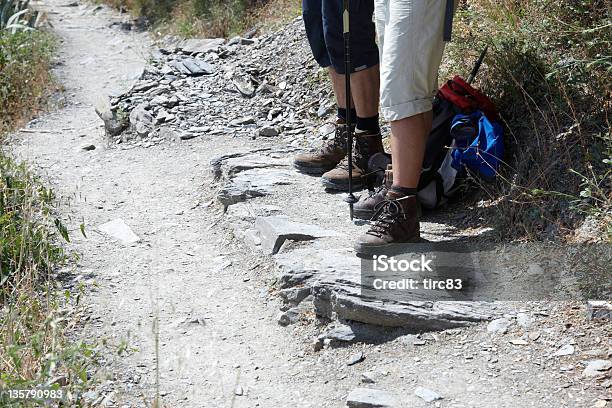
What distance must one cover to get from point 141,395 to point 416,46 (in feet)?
6.08

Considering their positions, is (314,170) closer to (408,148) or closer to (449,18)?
(408,148)

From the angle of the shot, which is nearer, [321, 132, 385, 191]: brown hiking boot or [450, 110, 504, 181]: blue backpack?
[450, 110, 504, 181]: blue backpack

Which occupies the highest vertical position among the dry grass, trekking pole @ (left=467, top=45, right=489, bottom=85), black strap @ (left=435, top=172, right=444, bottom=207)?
trekking pole @ (left=467, top=45, right=489, bottom=85)

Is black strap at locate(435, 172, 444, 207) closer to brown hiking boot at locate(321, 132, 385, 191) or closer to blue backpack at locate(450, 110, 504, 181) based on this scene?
blue backpack at locate(450, 110, 504, 181)

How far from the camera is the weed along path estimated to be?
3062 millimetres

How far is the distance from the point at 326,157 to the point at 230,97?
241 centimetres

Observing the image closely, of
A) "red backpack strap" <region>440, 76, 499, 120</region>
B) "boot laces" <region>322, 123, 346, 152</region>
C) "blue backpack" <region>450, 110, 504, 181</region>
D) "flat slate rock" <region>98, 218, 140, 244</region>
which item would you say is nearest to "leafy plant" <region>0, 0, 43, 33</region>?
"flat slate rock" <region>98, 218, 140, 244</region>

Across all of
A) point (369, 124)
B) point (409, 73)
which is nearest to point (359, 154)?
point (369, 124)

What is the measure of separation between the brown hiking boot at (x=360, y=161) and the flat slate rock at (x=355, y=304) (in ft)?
2.82

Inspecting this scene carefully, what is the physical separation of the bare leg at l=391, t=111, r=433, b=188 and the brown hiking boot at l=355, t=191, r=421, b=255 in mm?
84

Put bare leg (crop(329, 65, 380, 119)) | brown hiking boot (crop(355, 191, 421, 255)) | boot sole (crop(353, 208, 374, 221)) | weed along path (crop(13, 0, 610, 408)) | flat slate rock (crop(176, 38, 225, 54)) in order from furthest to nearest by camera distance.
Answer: flat slate rock (crop(176, 38, 225, 54)), bare leg (crop(329, 65, 380, 119)), boot sole (crop(353, 208, 374, 221)), brown hiking boot (crop(355, 191, 421, 255)), weed along path (crop(13, 0, 610, 408))

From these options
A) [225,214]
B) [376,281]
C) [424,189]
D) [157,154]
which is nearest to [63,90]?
[157,154]

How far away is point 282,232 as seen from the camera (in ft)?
13.8

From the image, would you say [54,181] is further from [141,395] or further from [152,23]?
[152,23]
